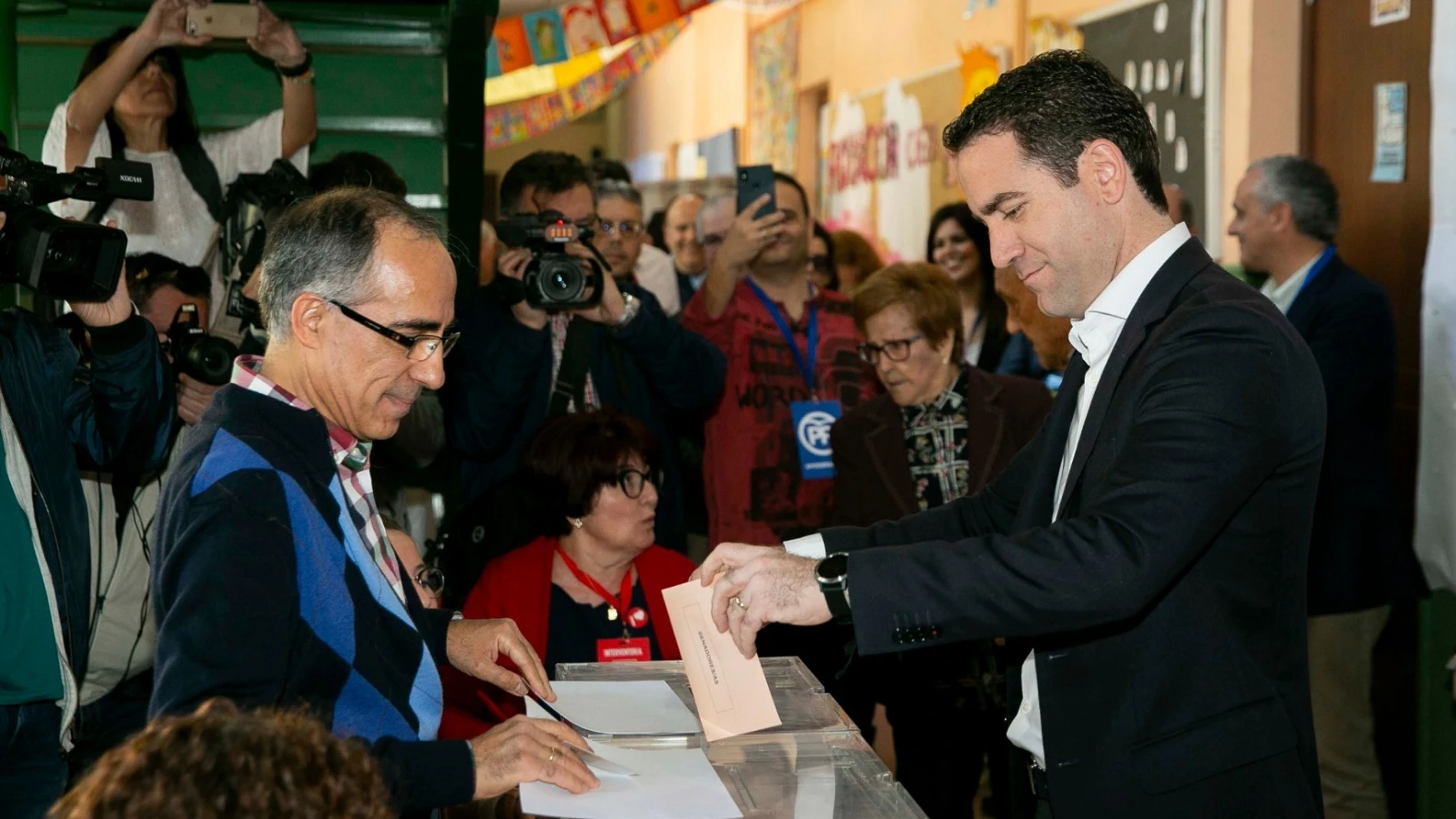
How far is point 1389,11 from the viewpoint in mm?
4125

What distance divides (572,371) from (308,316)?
5.74ft

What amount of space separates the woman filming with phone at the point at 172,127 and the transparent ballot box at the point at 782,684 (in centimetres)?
181

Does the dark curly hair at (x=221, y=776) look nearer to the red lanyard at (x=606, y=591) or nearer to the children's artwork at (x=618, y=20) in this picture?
the red lanyard at (x=606, y=591)

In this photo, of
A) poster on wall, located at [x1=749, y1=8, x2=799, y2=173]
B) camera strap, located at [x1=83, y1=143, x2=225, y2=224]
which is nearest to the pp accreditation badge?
camera strap, located at [x1=83, y1=143, x2=225, y2=224]

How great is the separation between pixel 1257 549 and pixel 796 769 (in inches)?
25.0

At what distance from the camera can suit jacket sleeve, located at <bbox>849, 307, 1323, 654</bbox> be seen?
167cm

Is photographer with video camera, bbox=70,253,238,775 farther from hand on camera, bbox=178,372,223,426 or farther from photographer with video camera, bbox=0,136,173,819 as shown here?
photographer with video camera, bbox=0,136,173,819

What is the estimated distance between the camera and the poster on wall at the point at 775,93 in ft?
35.3

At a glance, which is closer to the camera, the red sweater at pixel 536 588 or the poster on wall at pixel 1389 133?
the red sweater at pixel 536 588

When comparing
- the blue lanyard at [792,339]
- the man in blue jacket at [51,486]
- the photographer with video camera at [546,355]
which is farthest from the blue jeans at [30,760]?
the blue lanyard at [792,339]

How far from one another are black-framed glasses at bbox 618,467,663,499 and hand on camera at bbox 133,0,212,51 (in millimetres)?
1468

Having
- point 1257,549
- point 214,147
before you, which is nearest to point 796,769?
point 1257,549

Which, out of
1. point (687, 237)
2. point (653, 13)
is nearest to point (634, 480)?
point (687, 237)

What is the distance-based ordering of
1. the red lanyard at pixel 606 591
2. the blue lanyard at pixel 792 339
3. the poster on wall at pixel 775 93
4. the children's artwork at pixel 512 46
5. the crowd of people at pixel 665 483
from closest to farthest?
1. the crowd of people at pixel 665 483
2. the red lanyard at pixel 606 591
3. the blue lanyard at pixel 792 339
4. the children's artwork at pixel 512 46
5. the poster on wall at pixel 775 93
